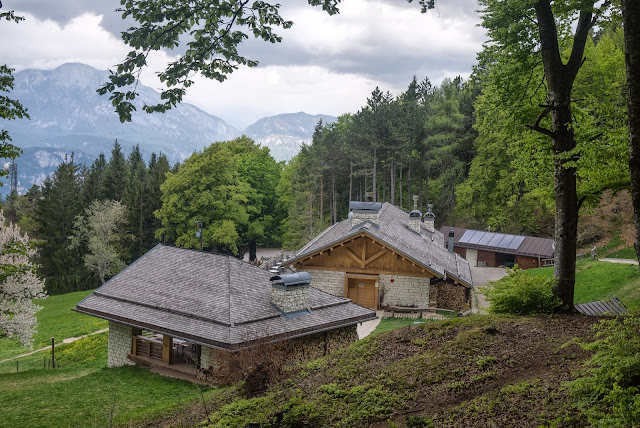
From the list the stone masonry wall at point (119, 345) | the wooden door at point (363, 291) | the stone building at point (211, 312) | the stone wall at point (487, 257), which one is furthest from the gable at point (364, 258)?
the stone wall at point (487, 257)

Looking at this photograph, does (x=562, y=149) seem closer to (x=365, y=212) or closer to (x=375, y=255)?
(x=375, y=255)

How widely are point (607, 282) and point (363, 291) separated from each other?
12.8 m

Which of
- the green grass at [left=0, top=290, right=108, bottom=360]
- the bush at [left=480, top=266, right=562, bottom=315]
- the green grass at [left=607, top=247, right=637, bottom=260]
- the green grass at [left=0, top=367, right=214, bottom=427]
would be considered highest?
the bush at [left=480, top=266, right=562, bottom=315]

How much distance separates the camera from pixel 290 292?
56.6 feet

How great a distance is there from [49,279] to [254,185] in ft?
85.2

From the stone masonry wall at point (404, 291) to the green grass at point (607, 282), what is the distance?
25.5ft

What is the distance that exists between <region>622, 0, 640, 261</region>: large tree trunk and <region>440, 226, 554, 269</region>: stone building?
35846 millimetres

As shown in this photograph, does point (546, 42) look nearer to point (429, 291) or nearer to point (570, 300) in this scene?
point (570, 300)

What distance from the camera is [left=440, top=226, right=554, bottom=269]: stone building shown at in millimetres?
42116

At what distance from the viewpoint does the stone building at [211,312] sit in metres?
15.6

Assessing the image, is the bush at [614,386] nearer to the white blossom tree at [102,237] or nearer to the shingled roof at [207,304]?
the shingled roof at [207,304]

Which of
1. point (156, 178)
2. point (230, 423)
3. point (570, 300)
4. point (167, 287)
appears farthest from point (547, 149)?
point (156, 178)

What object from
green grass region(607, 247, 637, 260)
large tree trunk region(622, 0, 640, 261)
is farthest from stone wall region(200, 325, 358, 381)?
green grass region(607, 247, 637, 260)

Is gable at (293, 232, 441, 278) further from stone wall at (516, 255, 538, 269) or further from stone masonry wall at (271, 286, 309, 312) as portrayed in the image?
stone wall at (516, 255, 538, 269)
